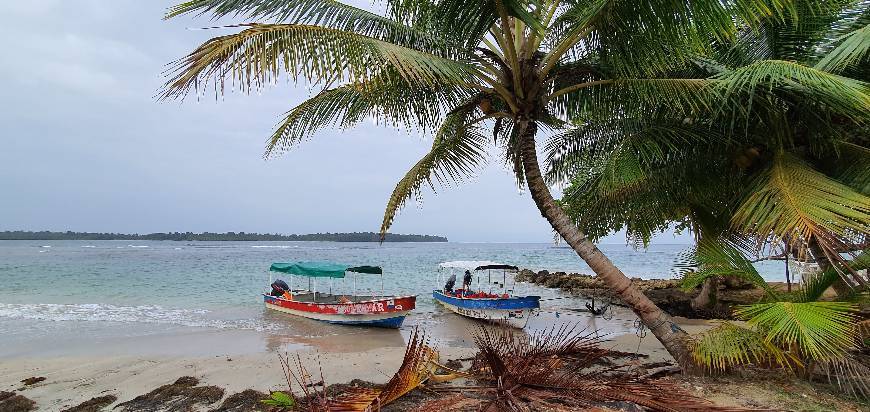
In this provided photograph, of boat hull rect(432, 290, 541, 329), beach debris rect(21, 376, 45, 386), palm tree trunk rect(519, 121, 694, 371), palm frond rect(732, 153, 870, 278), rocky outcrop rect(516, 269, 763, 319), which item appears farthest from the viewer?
rocky outcrop rect(516, 269, 763, 319)

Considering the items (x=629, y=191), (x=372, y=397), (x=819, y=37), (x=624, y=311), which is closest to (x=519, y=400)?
(x=372, y=397)

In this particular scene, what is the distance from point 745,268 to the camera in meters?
4.93

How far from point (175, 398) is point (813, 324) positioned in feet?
26.2

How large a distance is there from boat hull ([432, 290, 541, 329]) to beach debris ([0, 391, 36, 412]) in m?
9.64

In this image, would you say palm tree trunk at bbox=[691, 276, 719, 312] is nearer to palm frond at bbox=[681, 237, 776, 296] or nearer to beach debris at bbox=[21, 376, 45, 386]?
palm frond at bbox=[681, 237, 776, 296]

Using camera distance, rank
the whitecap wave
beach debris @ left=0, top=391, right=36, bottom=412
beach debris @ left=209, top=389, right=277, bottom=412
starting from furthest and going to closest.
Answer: the whitecap wave, beach debris @ left=0, top=391, right=36, bottom=412, beach debris @ left=209, top=389, right=277, bottom=412

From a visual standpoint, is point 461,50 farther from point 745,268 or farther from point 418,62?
Result: point 745,268

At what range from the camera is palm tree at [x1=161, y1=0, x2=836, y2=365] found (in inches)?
168

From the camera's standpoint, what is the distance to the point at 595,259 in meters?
5.67

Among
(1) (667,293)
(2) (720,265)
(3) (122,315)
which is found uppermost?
(2) (720,265)

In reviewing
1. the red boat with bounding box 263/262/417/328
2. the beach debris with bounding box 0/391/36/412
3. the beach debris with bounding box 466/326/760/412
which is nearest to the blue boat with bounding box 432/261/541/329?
the red boat with bounding box 263/262/417/328

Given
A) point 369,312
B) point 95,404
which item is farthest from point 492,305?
point 95,404

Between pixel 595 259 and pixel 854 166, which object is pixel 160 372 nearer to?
pixel 595 259

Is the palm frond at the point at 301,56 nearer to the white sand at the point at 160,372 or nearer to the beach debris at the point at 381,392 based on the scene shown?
the beach debris at the point at 381,392
